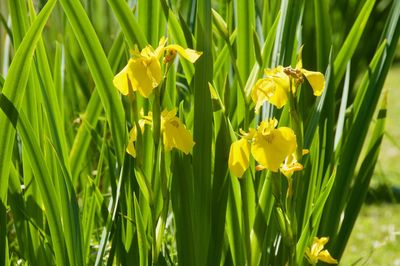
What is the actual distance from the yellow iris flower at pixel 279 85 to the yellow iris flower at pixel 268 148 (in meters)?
0.03

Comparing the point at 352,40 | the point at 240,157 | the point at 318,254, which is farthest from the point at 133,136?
the point at 352,40

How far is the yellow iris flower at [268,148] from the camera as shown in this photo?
2.81 ft

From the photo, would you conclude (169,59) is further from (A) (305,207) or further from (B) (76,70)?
(B) (76,70)

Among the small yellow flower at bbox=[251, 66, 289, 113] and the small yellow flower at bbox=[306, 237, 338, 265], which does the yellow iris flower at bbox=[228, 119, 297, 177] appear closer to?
the small yellow flower at bbox=[251, 66, 289, 113]

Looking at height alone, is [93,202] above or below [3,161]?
below

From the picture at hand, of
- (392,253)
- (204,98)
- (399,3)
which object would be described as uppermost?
(399,3)

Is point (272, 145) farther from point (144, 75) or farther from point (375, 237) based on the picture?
point (375, 237)

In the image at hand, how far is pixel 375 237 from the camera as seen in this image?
3354 millimetres

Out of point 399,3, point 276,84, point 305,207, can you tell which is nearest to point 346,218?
point 305,207

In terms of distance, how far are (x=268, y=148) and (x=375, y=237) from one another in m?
2.63

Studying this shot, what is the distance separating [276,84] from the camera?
2.93ft

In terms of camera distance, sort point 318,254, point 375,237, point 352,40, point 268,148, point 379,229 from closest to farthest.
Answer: point 268,148 < point 318,254 < point 352,40 < point 375,237 < point 379,229

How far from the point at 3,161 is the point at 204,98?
0.97 ft

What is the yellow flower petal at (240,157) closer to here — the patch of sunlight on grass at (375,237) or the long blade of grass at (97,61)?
the long blade of grass at (97,61)
